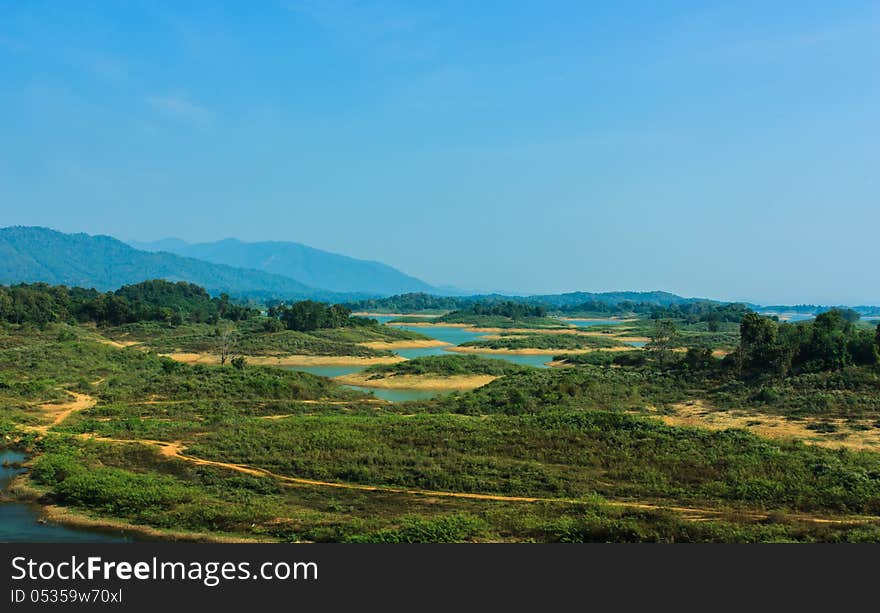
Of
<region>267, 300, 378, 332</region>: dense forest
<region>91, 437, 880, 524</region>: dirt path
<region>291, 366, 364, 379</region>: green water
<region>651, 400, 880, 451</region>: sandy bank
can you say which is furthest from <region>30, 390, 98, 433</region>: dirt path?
<region>267, 300, 378, 332</region>: dense forest

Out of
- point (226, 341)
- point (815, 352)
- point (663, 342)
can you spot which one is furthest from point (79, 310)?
point (815, 352)

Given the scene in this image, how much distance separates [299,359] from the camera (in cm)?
7606

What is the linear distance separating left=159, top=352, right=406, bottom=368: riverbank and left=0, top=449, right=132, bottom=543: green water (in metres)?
52.7

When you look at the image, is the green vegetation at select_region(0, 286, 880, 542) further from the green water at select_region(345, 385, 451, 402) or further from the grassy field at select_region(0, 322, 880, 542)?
the green water at select_region(345, 385, 451, 402)

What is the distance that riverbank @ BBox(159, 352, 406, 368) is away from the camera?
7312cm

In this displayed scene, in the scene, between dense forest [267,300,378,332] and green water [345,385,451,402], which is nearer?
green water [345,385,451,402]

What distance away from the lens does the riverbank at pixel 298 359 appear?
240 ft

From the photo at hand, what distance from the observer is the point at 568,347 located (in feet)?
322

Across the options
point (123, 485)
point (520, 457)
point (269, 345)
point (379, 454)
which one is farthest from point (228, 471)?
point (269, 345)

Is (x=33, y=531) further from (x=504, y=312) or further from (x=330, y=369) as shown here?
(x=504, y=312)

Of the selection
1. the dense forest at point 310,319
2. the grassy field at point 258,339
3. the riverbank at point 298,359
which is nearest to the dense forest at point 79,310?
the grassy field at point 258,339

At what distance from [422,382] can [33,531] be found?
133 feet

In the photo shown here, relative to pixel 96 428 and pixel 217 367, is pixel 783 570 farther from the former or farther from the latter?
pixel 217 367

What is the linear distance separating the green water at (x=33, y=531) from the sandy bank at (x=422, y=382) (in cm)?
3768
